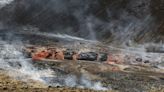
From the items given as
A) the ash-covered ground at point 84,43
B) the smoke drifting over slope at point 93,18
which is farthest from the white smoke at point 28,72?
the smoke drifting over slope at point 93,18

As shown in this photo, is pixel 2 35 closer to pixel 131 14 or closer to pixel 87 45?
pixel 87 45

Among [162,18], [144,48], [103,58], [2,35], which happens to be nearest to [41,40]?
[2,35]

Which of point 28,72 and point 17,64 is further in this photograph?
point 17,64

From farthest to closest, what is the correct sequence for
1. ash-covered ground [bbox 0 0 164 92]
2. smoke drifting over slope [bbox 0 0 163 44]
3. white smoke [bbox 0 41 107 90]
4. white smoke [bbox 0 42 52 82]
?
smoke drifting over slope [bbox 0 0 163 44] < white smoke [bbox 0 42 52 82] < ash-covered ground [bbox 0 0 164 92] < white smoke [bbox 0 41 107 90]

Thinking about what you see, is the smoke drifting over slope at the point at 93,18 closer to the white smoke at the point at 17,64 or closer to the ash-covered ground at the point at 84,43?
the ash-covered ground at the point at 84,43

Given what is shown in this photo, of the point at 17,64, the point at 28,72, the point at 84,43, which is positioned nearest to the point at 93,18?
the point at 84,43

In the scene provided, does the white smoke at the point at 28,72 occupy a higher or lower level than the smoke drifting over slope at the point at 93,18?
lower

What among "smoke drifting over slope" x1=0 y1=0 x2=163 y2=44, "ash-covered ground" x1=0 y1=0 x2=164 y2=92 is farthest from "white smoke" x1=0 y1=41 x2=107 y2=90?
"smoke drifting over slope" x1=0 y1=0 x2=163 y2=44

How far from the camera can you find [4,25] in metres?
36.3

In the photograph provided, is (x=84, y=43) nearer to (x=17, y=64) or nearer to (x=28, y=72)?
(x=17, y=64)

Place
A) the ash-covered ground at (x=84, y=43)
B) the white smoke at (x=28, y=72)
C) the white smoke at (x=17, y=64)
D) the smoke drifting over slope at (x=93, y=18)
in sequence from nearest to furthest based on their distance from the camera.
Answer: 1. the white smoke at (x=28, y=72)
2. the ash-covered ground at (x=84, y=43)
3. the white smoke at (x=17, y=64)
4. the smoke drifting over slope at (x=93, y=18)

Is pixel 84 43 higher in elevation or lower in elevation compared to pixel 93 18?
lower

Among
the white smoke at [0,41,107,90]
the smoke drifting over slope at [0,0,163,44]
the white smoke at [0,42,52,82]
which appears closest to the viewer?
the white smoke at [0,41,107,90]

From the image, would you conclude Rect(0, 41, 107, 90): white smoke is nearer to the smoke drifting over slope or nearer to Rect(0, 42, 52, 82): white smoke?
Rect(0, 42, 52, 82): white smoke
